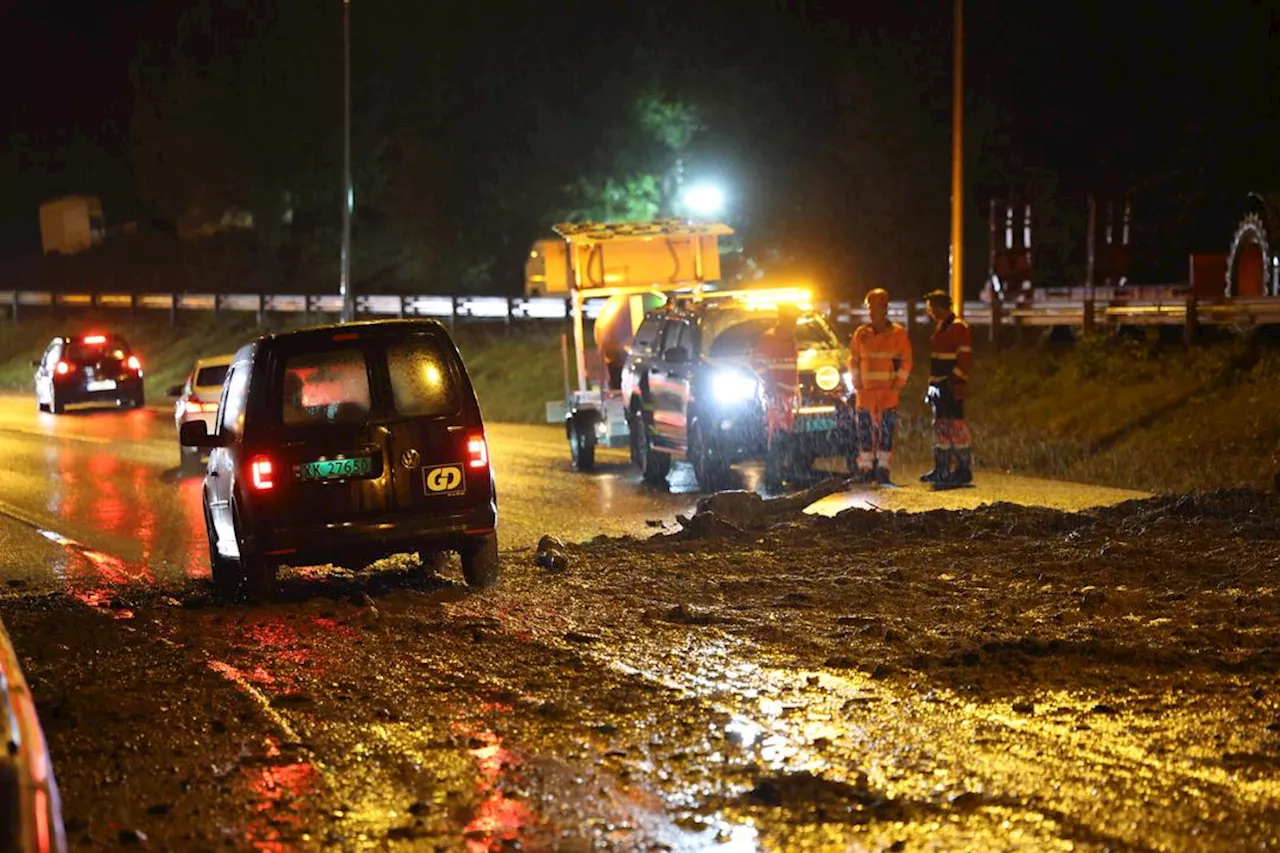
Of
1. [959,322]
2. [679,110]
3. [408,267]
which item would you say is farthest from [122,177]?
[959,322]

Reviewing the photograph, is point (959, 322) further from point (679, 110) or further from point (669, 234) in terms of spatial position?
point (679, 110)

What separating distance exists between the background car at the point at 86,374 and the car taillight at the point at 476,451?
25769 mm

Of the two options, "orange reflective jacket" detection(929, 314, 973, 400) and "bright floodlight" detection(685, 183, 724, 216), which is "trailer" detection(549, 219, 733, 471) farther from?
"bright floodlight" detection(685, 183, 724, 216)

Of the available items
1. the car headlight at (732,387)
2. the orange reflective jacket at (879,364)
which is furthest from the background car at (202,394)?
the orange reflective jacket at (879,364)

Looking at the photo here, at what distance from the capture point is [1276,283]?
28438 mm

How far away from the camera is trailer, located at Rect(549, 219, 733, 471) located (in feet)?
69.8

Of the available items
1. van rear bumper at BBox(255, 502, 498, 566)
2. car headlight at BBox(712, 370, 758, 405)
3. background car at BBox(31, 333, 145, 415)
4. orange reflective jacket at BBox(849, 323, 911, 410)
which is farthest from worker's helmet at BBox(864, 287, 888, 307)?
background car at BBox(31, 333, 145, 415)

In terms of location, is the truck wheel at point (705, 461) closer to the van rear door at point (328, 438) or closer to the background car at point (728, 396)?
the background car at point (728, 396)

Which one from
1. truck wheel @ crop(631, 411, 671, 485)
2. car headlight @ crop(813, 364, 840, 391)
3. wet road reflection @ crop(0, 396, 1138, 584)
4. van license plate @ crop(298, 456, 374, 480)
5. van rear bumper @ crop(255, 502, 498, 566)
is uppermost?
car headlight @ crop(813, 364, 840, 391)

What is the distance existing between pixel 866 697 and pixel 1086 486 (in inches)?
392

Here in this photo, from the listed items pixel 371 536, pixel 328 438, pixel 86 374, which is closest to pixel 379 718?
pixel 371 536

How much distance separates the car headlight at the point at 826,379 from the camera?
706 inches

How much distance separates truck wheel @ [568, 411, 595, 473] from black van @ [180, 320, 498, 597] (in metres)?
9.55

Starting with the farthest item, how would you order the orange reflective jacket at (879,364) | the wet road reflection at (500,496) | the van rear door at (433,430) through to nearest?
the orange reflective jacket at (879,364), the wet road reflection at (500,496), the van rear door at (433,430)
